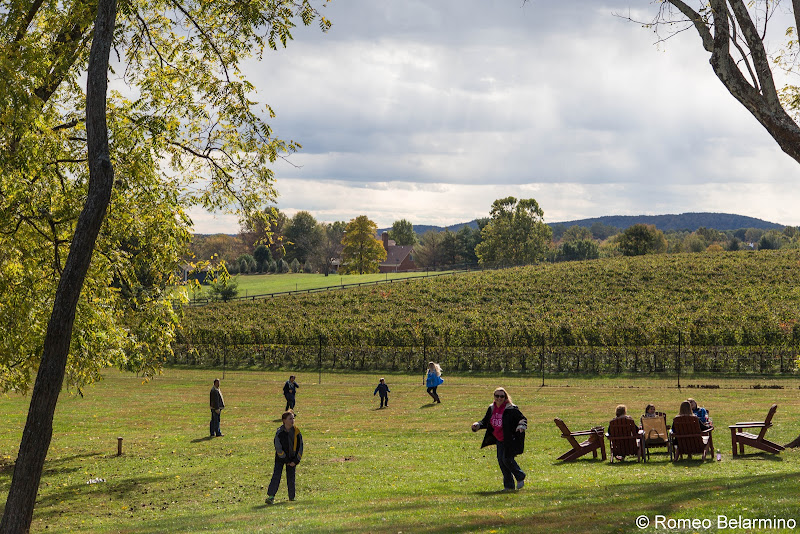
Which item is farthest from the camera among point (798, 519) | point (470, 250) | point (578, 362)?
point (470, 250)

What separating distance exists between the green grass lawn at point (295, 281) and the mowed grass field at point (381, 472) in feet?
225

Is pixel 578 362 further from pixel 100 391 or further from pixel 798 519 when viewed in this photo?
pixel 798 519

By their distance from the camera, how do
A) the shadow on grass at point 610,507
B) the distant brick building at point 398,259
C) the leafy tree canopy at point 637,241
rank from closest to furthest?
the shadow on grass at point 610,507 < the leafy tree canopy at point 637,241 < the distant brick building at point 398,259

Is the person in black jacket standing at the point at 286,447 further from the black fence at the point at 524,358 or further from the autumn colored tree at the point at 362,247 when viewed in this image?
the autumn colored tree at the point at 362,247

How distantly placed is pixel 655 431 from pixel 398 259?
147 m

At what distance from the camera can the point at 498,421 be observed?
1152cm

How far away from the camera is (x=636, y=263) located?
84.2 meters

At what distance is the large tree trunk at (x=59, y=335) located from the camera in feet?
28.6

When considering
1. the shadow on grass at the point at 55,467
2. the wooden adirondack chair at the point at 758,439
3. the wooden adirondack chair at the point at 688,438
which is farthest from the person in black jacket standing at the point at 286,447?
the wooden adirondack chair at the point at 758,439

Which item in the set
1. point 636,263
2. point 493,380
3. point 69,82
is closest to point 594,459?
point 69,82

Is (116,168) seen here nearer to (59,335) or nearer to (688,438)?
(59,335)

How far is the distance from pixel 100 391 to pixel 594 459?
28.3 m

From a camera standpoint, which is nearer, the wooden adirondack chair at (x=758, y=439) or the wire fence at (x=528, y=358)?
the wooden adirondack chair at (x=758, y=439)

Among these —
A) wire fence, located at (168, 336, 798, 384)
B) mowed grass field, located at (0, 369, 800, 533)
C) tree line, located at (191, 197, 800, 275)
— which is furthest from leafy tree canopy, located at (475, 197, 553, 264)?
mowed grass field, located at (0, 369, 800, 533)
